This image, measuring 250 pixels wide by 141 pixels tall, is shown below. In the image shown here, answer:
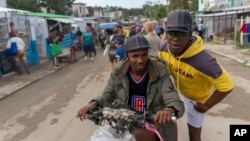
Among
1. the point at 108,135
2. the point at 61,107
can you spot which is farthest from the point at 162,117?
the point at 61,107

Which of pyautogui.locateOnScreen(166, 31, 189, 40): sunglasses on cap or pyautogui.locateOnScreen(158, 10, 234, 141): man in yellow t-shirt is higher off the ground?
pyautogui.locateOnScreen(166, 31, 189, 40): sunglasses on cap

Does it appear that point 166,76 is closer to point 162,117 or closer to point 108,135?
point 162,117

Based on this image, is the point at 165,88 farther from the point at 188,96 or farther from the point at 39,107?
the point at 39,107

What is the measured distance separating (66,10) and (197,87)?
40.3 meters

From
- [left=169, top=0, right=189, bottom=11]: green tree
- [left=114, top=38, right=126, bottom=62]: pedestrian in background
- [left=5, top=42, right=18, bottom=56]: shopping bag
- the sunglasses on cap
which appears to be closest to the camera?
the sunglasses on cap

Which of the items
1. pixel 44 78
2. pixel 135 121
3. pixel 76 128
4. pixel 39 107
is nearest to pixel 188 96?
pixel 135 121

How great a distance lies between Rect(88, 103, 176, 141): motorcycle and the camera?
204 centimetres

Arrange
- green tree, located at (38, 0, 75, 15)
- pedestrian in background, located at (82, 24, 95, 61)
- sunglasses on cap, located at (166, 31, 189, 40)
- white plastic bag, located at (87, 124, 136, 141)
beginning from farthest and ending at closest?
green tree, located at (38, 0, 75, 15) < pedestrian in background, located at (82, 24, 95, 61) < sunglasses on cap, located at (166, 31, 189, 40) < white plastic bag, located at (87, 124, 136, 141)

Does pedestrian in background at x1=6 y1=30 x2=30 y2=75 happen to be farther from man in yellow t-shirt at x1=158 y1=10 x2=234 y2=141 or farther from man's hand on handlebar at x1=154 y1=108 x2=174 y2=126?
man's hand on handlebar at x1=154 y1=108 x2=174 y2=126

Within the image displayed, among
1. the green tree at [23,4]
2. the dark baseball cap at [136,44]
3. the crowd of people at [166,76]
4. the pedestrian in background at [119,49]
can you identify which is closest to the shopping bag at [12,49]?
the pedestrian in background at [119,49]

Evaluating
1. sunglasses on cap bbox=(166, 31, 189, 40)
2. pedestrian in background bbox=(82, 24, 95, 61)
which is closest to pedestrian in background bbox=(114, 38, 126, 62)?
sunglasses on cap bbox=(166, 31, 189, 40)

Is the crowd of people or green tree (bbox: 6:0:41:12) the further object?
green tree (bbox: 6:0:41:12)

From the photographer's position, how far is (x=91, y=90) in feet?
26.9

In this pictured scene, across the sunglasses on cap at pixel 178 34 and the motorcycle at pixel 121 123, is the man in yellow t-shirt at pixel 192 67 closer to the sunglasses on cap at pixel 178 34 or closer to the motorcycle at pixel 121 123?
the sunglasses on cap at pixel 178 34
